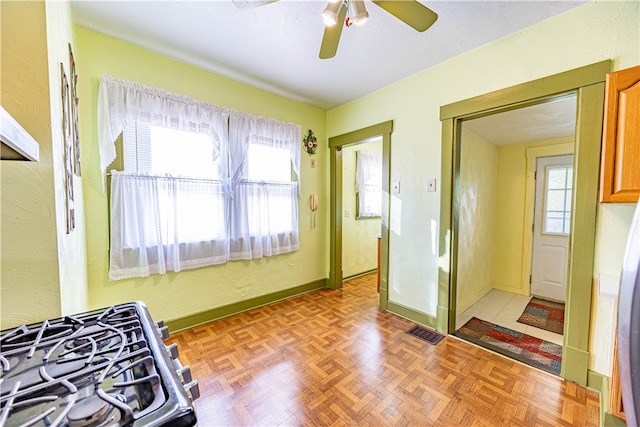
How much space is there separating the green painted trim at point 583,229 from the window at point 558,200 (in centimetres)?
217

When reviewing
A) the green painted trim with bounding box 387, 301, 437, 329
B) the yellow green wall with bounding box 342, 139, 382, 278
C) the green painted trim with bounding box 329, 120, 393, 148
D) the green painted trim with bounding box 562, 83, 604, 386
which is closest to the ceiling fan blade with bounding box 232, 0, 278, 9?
the green painted trim with bounding box 329, 120, 393, 148

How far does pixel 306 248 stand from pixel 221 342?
1.52 metres

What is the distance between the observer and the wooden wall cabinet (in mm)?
1271

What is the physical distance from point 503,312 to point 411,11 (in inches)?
127

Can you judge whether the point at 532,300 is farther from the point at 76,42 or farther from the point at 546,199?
the point at 76,42

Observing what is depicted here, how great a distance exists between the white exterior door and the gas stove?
4.39 metres

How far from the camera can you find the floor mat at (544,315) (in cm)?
257

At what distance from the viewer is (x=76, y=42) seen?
6.00 ft

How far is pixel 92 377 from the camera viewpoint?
1.85 feet

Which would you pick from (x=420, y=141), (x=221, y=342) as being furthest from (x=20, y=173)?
(x=420, y=141)

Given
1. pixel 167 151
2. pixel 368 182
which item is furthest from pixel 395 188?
pixel 167 151

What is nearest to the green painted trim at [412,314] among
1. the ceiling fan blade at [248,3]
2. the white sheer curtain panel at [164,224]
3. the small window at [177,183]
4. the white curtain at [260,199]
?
the white curtain at [260,199]

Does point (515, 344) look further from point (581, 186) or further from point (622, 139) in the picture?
point (622, 139)

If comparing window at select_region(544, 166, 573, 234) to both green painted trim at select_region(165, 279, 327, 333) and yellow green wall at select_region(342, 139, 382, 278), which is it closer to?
yellow green wall at select_region(342, 139, 382, 278)
